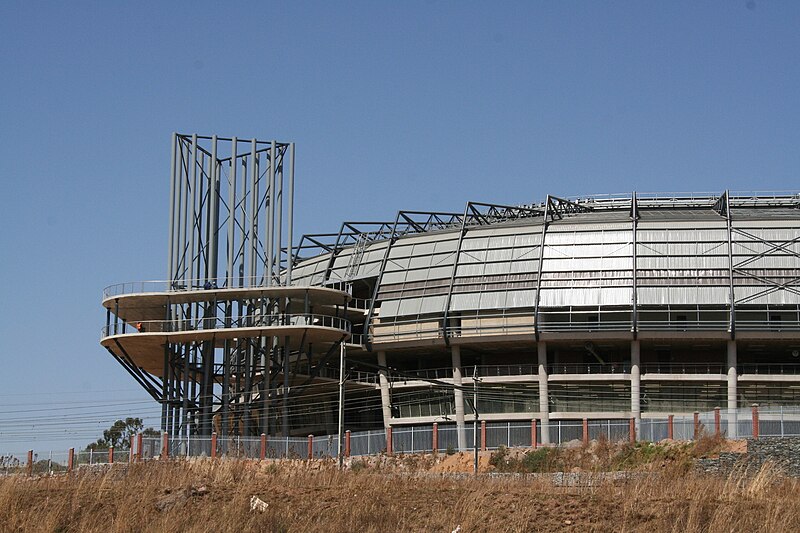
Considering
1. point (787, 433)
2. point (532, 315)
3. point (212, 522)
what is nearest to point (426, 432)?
point (532, 315)

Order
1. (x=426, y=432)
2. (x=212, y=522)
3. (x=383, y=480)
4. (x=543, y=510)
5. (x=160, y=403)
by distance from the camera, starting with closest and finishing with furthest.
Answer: (x=212, y=522) < (x=543, y=510) < (x=383, y=480) < (x=426, y=432) < (x=160, y=403)

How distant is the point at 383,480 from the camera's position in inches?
1366

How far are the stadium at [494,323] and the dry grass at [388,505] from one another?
167ft

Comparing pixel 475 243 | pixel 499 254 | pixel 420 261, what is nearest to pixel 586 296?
pixel 499 254

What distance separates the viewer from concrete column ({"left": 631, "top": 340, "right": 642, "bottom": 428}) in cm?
8781

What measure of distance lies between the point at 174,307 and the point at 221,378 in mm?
7756

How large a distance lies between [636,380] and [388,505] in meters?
60.2

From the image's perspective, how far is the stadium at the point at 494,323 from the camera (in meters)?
87.4

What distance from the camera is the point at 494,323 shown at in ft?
300

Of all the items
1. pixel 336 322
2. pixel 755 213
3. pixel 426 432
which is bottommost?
pixel 426 432

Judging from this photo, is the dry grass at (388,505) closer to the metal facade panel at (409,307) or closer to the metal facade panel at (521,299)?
the metal facade panel at (521,299)

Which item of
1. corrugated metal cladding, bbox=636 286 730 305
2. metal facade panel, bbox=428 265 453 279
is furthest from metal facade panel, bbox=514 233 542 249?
corrugated metal cladding, bbox=636 286 730 305

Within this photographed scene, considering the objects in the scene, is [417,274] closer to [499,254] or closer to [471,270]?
[471,270]

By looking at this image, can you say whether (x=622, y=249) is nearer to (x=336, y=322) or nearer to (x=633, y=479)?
(x=336, y=322)
